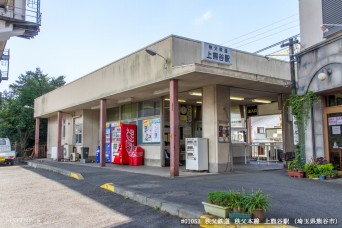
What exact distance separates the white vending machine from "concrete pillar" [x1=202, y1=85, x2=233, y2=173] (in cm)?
21

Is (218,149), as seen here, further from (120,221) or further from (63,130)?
(63,130)

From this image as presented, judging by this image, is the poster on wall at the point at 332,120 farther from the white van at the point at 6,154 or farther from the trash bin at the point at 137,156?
the white van at the point at 6,154

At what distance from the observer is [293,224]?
15.7 ft

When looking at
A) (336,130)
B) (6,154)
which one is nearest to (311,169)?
(336,130)

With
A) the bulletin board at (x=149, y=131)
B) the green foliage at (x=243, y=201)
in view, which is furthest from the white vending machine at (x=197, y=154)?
the green foliage at (x=243, y=201)

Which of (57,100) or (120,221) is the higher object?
(57,100)

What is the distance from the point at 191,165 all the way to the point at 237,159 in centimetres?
606

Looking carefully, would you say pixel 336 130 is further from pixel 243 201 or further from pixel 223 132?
pixel 243 201

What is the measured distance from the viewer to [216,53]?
12.4 meters

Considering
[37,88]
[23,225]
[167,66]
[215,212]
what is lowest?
[23,225]

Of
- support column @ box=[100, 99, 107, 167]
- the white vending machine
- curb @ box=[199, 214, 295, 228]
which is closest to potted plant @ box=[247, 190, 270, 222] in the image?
curb @ box=[199, 214, 295, 228]

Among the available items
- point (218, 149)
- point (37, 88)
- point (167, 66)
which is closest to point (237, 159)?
point (218, 149)

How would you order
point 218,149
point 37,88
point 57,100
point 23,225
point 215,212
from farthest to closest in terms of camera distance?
point 37,88
point 57,100
point 218,149
point 23,225
point 215,212

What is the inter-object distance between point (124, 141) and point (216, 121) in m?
6.65
